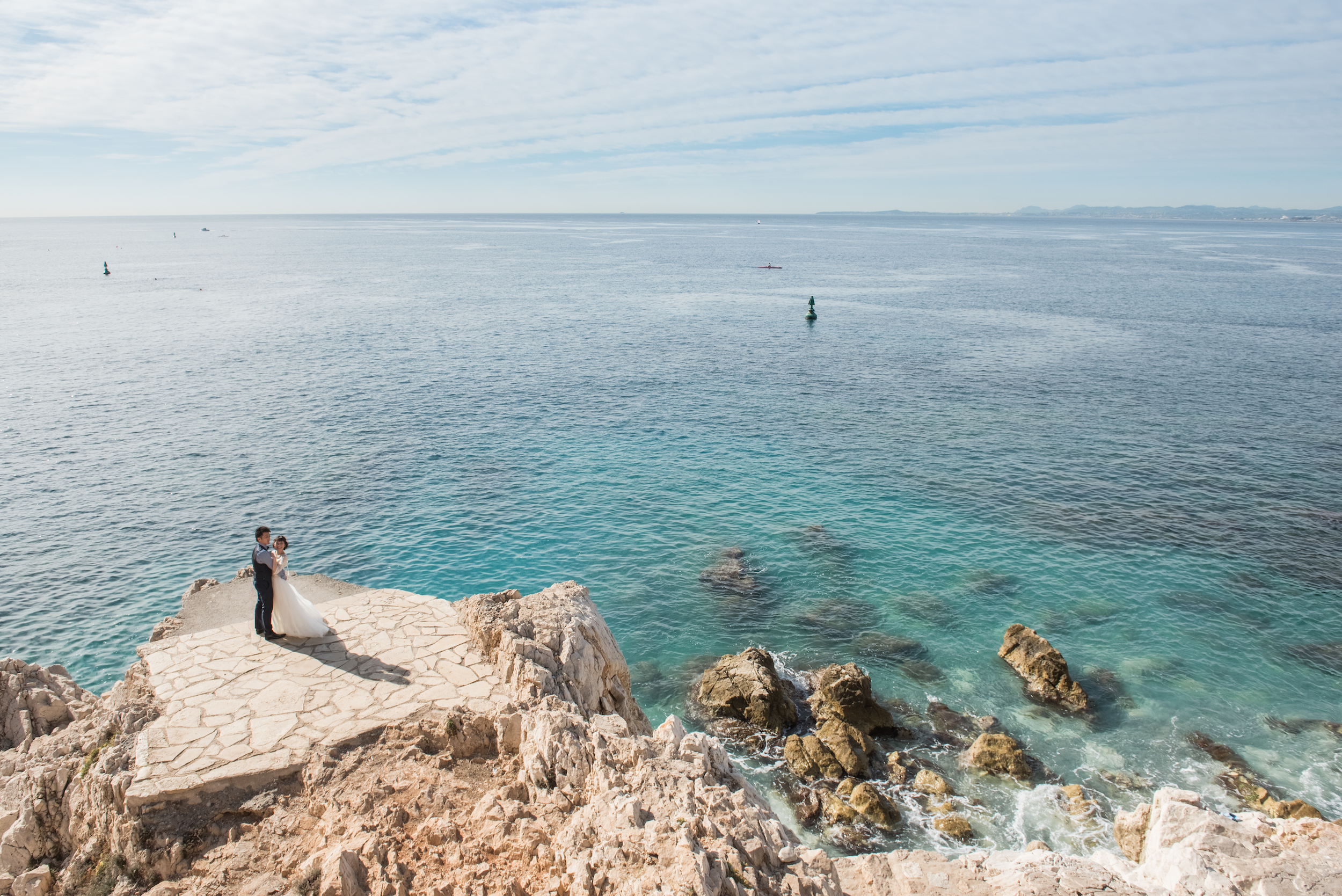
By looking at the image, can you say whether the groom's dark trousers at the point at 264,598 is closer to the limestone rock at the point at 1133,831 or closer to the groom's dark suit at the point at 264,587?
the groom's dark suit at the point at 264,587

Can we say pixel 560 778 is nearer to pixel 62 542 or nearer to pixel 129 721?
pixel 129 721

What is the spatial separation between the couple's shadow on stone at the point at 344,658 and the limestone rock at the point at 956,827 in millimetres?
12516

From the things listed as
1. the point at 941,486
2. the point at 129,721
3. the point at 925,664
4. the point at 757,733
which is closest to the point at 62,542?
the point at 129,721

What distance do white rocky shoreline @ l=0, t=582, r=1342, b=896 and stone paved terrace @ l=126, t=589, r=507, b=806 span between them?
0.14 feet

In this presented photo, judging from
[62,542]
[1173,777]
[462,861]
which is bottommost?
[1173,777]

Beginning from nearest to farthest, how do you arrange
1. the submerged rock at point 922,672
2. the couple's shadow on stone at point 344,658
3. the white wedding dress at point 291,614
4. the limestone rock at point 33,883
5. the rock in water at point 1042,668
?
the limestone rock at point 33,883 → the couple's shadow on stone at point 344,658 → the white wedding dress at point 291,614 → the rock in water at point 1042,668 → the submerged rock at point 922,672

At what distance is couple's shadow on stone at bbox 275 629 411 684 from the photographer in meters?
13.5

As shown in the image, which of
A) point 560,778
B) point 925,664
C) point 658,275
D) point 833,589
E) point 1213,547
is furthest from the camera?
point 658,275

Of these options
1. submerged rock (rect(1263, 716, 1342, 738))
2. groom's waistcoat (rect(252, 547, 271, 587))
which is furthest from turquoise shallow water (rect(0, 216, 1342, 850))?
groom's waistcoat (rect(252, 547, 271, 587))

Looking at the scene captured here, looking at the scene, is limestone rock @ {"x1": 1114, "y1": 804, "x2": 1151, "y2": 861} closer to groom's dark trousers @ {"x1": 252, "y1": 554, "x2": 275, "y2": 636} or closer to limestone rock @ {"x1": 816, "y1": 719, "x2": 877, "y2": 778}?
limestone rock @ {"x1": 816, "y1": 719, "x2": 877, "y2": 778}

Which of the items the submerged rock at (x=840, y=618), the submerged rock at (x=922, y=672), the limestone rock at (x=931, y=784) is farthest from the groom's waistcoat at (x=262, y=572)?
the submerged rock at (x=922, y=672)

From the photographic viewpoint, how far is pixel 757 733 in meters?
20.9

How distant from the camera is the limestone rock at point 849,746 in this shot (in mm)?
19297

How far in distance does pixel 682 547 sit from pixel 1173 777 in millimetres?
17229
